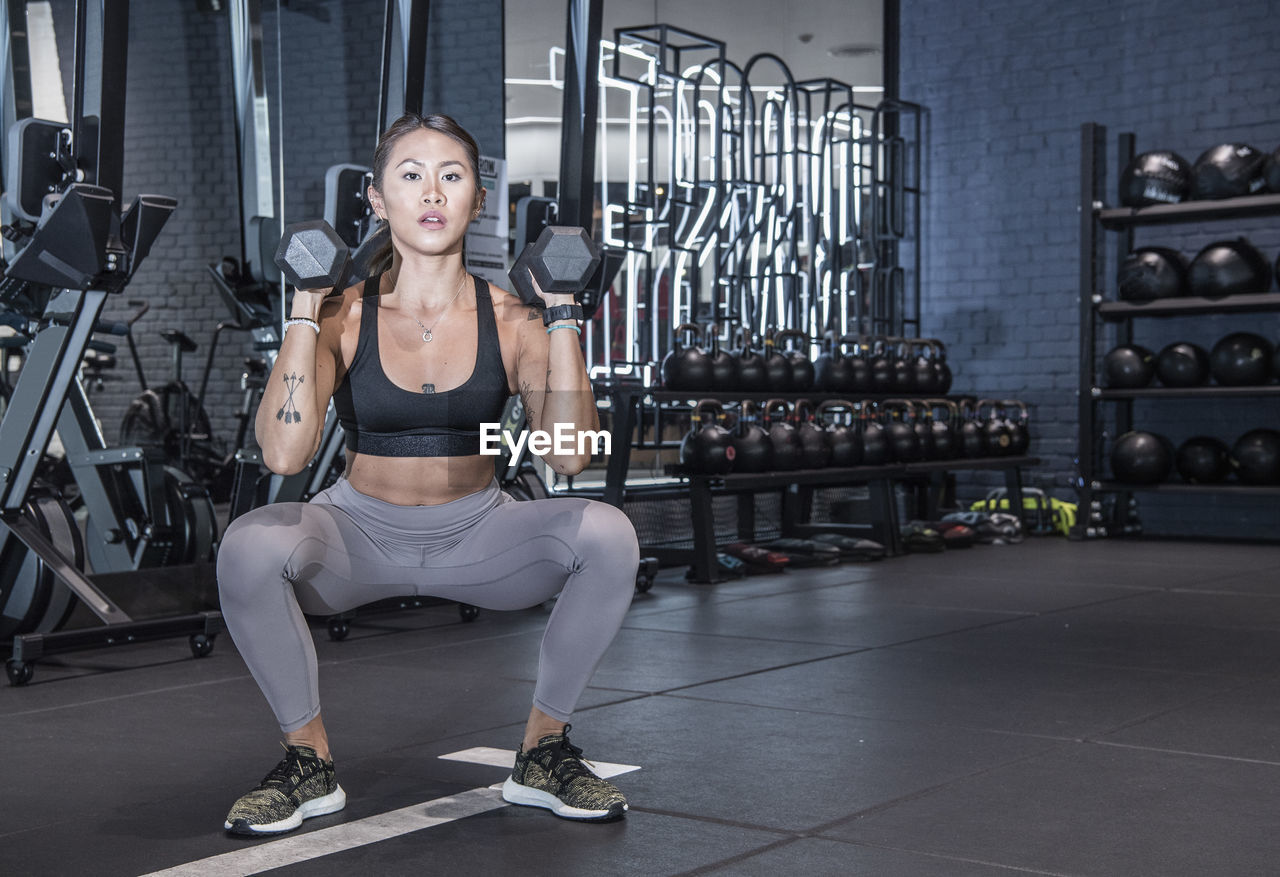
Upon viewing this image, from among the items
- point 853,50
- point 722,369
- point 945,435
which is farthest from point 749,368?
point 853,50

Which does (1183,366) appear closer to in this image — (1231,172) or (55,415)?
(1231,172)

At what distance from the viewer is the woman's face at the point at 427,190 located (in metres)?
2.10

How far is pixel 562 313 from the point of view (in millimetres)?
2064

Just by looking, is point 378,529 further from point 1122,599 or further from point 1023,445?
point 1023,445

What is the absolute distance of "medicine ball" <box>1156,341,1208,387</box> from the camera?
690 centimetres

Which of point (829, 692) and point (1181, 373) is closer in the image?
point (829, 692)

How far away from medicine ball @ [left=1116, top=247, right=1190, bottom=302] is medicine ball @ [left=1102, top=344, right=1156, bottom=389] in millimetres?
286

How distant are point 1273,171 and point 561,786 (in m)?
5.86

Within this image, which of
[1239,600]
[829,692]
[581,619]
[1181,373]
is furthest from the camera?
[1181,373]

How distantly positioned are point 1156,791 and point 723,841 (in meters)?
0.78

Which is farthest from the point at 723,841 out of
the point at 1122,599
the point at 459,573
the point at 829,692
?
the point at 1122,599

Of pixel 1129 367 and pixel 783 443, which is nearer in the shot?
pixel 783 443

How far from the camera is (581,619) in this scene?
208cm

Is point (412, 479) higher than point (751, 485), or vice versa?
point (412, 479)
